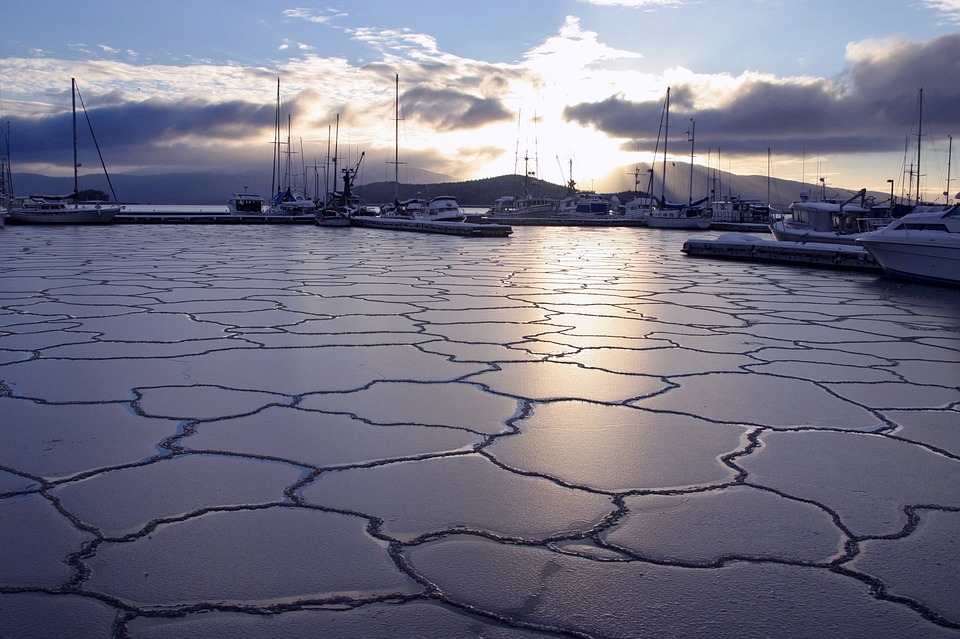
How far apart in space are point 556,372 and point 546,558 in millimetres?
2012

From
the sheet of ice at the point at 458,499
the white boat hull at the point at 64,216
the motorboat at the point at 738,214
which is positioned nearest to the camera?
the sheet of ice at the point at 458,499

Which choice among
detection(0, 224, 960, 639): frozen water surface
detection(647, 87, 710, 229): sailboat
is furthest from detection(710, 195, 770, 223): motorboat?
detection(0, 224, 960, 639): frozen water surface

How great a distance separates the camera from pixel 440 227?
2161 centimetres

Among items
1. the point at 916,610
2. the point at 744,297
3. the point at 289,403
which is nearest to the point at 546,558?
the point at 916,610

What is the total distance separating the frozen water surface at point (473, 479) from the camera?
1.60 metres

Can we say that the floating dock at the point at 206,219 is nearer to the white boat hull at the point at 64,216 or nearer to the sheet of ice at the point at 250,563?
the white boat hull at the point at 64,216

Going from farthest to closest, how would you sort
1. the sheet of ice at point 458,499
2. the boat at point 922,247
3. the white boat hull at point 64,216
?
the white boat hull at point 64,216
the boat at point 922,247
the sheet of ice at point 458,499

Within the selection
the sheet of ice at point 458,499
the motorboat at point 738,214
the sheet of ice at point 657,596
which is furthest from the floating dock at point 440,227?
the motorboat at point 738,214

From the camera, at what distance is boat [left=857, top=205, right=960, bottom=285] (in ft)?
28.9

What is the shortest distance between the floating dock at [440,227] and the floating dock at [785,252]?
6.67 m

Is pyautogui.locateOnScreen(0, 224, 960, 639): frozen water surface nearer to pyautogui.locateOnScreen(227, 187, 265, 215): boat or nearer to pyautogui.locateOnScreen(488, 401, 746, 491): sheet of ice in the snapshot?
pyautogui.locateOnScreen(488, 401, 746, 491): sheet of ice

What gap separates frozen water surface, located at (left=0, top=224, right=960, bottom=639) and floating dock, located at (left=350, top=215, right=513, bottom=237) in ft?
48.5

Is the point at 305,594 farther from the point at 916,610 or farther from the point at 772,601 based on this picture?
the point at 916,610

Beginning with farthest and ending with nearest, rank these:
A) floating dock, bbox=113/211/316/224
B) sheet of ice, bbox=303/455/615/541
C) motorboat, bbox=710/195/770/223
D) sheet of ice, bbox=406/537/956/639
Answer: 1. motorboat, bbox=710/195/770/223
2. floating dock, bbox=113/211/316/224
3. sheet of ice, bbox=303/455/615/541
4. sheet of ice, bbox=406/537/956/639
